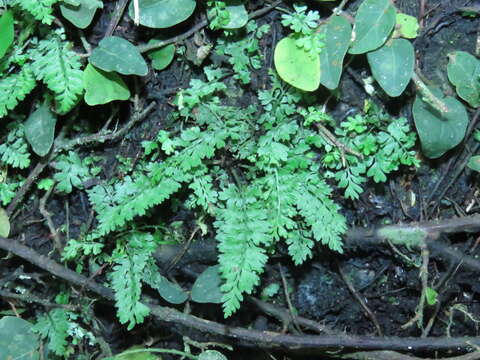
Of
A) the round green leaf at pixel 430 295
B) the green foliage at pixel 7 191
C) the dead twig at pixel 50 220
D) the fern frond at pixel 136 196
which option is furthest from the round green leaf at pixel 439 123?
the green foliage at pixel 7 191

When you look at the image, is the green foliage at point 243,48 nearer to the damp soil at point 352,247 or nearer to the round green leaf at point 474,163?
the damp soil at point 352,247

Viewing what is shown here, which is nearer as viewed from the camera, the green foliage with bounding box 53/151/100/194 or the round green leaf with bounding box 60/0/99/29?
the round green leaf with bounding box 60/0/99/29

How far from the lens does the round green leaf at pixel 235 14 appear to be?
6.49 ft

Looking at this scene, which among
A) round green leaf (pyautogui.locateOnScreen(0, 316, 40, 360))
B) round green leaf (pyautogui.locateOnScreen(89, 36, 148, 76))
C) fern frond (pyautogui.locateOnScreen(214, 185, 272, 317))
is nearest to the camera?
fern frond (pyautogui.locateOnScreen(214, 185, 272, 317))

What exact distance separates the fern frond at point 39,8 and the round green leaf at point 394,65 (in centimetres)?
102

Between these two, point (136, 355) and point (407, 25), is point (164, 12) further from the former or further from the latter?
point (136, 355)

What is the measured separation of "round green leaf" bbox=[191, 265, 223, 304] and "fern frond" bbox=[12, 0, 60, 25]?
3.13ft

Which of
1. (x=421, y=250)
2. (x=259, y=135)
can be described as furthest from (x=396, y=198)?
(x=259, y=135)

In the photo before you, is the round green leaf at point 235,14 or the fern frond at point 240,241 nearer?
the fern frond at point 240,241

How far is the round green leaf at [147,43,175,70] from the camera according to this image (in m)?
2.08

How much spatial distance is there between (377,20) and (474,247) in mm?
856

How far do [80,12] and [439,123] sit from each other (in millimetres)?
1202

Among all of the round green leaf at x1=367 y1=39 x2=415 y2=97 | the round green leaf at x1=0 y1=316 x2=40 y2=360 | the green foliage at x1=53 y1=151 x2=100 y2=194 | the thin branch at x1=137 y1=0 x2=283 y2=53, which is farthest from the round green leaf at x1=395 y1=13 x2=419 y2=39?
the round green leaf at x1=0 y1=316 x2=40 y2=360

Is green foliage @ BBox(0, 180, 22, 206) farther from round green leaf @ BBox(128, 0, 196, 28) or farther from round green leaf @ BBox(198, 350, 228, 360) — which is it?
Answer: round green leaf @ BBox(198, 350, 228, 360)
